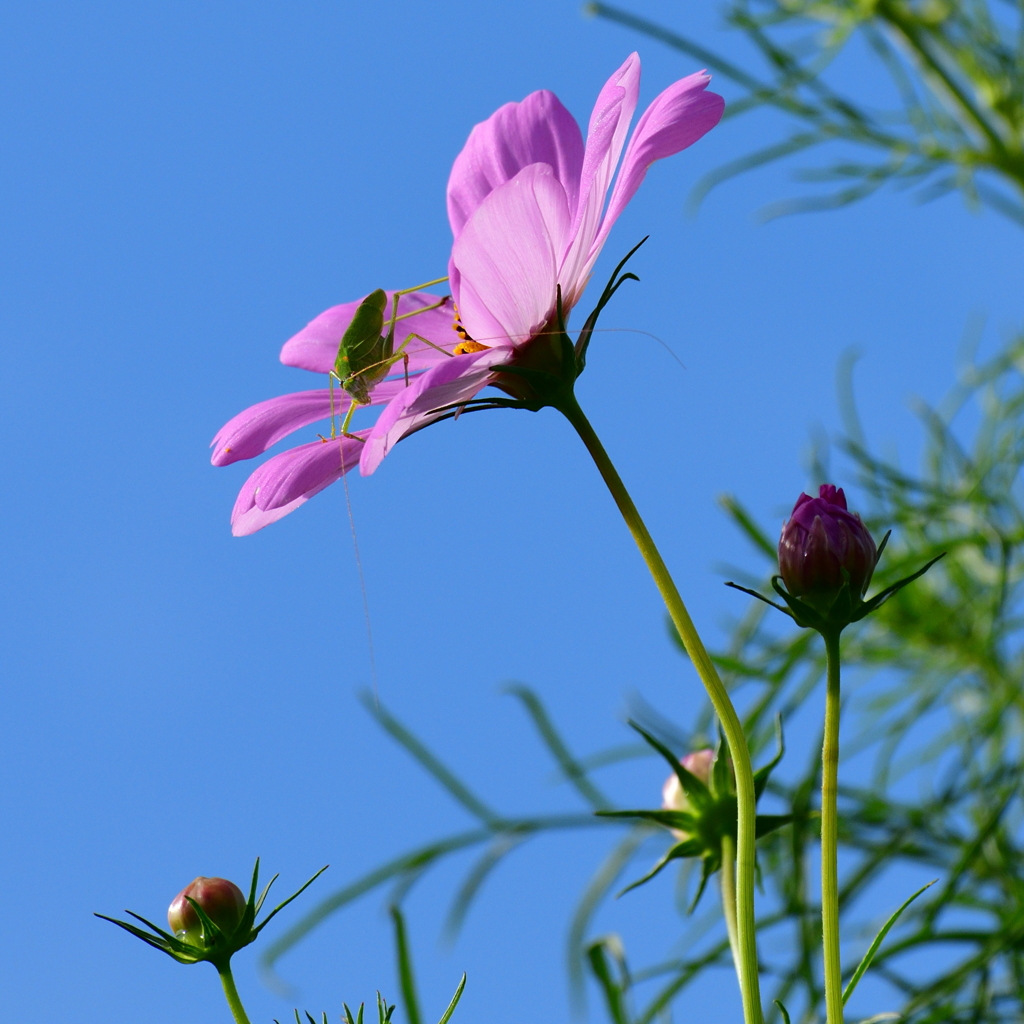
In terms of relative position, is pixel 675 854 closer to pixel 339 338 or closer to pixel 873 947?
pixel 873 947

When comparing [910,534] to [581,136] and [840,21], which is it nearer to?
[840,21]

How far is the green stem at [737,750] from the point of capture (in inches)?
11.0

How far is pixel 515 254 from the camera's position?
36 cm

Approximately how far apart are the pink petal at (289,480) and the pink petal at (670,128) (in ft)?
0.36

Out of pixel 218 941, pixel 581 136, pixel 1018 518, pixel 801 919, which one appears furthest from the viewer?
pixel 1018 518

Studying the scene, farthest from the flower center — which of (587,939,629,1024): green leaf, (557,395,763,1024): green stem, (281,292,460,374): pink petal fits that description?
(587,939,629,1024): green leaf

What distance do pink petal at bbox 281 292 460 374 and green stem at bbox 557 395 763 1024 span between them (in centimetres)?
20

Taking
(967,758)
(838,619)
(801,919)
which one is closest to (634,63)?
(838,619)

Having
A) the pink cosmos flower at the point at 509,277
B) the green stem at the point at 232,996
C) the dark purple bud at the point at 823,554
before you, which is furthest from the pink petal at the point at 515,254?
the green stem at the point at 232,996

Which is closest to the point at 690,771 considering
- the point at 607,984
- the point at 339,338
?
the point at 607,984

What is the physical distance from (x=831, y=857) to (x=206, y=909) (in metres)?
0.18

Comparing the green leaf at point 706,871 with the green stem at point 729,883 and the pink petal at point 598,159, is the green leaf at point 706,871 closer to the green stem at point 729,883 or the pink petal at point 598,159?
the green stem at point 729,883

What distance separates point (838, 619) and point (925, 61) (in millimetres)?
904

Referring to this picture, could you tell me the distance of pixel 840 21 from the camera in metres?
1.22
